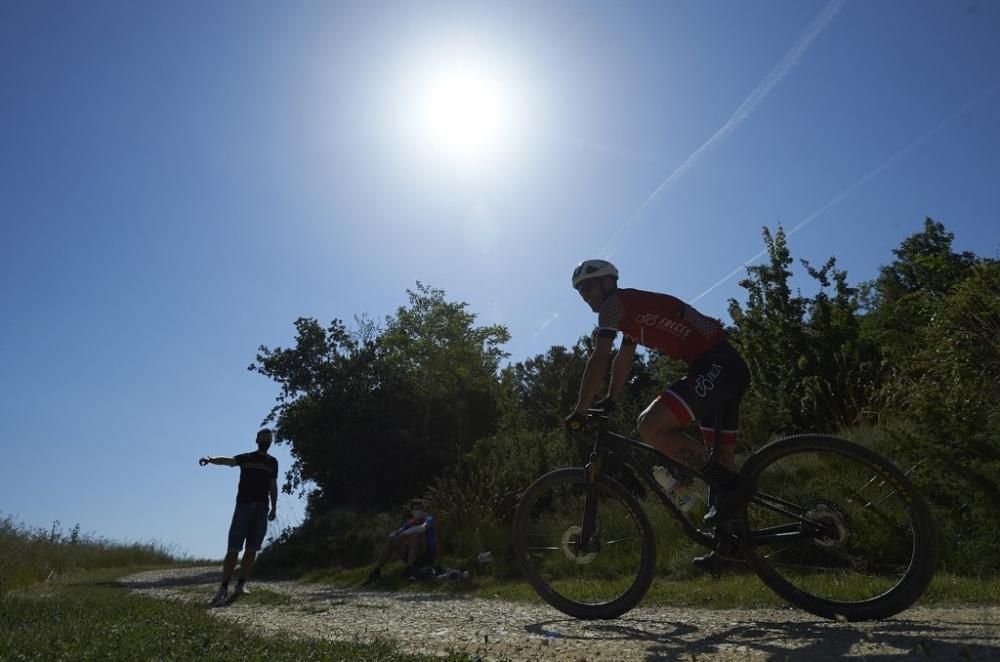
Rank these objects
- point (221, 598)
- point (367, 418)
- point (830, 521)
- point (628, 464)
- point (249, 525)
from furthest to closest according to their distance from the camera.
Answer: point (367, 418), point (249, 525), point (221, 598), point (628, 464), point (830, 521)

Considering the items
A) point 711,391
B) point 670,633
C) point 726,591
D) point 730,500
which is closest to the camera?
point 670,633

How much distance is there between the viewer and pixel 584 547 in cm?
498

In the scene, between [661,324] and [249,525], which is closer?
[661,324]

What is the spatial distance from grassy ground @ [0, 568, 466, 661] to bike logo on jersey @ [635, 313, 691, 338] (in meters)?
2.54

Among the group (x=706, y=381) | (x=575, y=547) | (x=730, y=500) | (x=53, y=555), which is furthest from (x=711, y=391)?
(x=53, y=555)

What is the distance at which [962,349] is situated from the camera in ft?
21.3

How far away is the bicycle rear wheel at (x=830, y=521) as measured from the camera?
12.2ft

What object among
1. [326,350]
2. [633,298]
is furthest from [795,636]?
[326,350]

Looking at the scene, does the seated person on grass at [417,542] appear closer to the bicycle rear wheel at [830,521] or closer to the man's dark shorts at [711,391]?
the bicycle rear wheel at [830,521]

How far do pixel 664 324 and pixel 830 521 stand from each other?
1.62 metres

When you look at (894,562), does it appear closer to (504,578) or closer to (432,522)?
(504,578)

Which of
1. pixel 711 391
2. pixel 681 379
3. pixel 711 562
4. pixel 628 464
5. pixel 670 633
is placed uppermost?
pixel 681 379

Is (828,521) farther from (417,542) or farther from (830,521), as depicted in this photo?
(417,542)

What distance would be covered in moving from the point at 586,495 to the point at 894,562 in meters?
2.72
